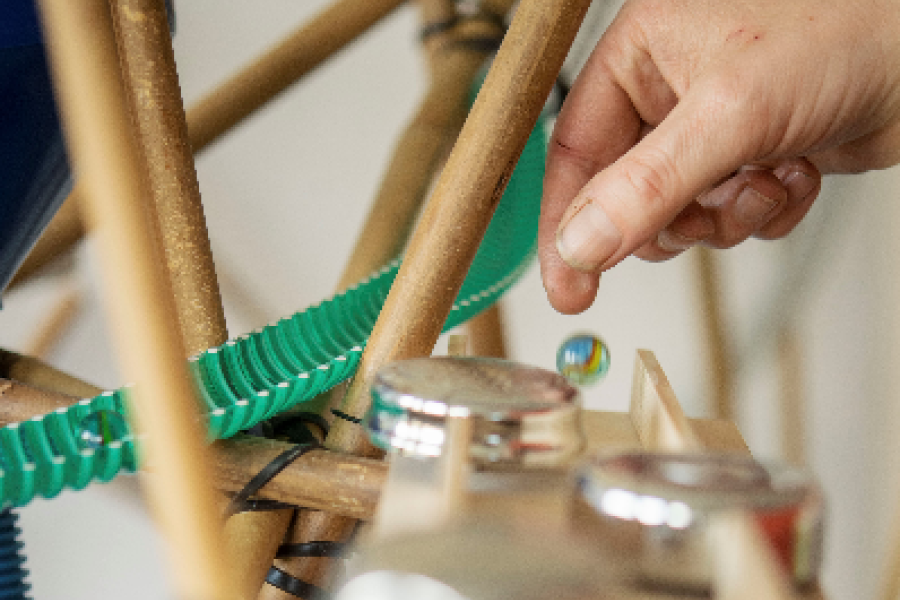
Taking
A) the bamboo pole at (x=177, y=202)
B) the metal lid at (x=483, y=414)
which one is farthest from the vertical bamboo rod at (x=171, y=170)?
the metal lid at (x=483, y=414)

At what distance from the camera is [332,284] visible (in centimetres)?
73

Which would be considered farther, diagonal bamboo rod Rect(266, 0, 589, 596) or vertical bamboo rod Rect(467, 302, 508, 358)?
vertical bamboo rod Rect(467, 302, 508, 358)

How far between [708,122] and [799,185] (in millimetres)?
189

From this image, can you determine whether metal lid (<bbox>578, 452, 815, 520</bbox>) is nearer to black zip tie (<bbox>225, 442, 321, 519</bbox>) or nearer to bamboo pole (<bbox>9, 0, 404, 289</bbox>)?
black zip tie (<bbox>225, 442, 321, 519</bbox>)

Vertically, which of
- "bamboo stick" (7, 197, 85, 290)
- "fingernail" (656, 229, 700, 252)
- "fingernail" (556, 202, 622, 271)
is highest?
"fingernail" (656, 229, 700, 252)

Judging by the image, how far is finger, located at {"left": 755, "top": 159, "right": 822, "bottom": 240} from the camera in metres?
0.44

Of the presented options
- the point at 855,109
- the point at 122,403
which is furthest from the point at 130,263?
the point at 855,109

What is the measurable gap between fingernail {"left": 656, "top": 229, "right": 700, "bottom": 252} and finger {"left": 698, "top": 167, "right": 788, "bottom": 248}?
0.6 inches

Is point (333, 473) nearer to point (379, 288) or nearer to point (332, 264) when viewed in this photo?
point (379, 288)

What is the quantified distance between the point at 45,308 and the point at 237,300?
16 centimetres

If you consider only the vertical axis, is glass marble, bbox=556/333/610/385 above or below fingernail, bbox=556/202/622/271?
below

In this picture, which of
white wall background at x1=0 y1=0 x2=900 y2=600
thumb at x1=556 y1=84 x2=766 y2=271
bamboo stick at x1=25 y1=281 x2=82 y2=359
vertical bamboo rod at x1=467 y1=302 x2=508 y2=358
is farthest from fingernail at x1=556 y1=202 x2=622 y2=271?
bamboo stick at x1=25 y1=281 x2=82 y2=359

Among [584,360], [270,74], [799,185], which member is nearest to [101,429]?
[584,360]

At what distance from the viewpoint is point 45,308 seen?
70 centimetres
